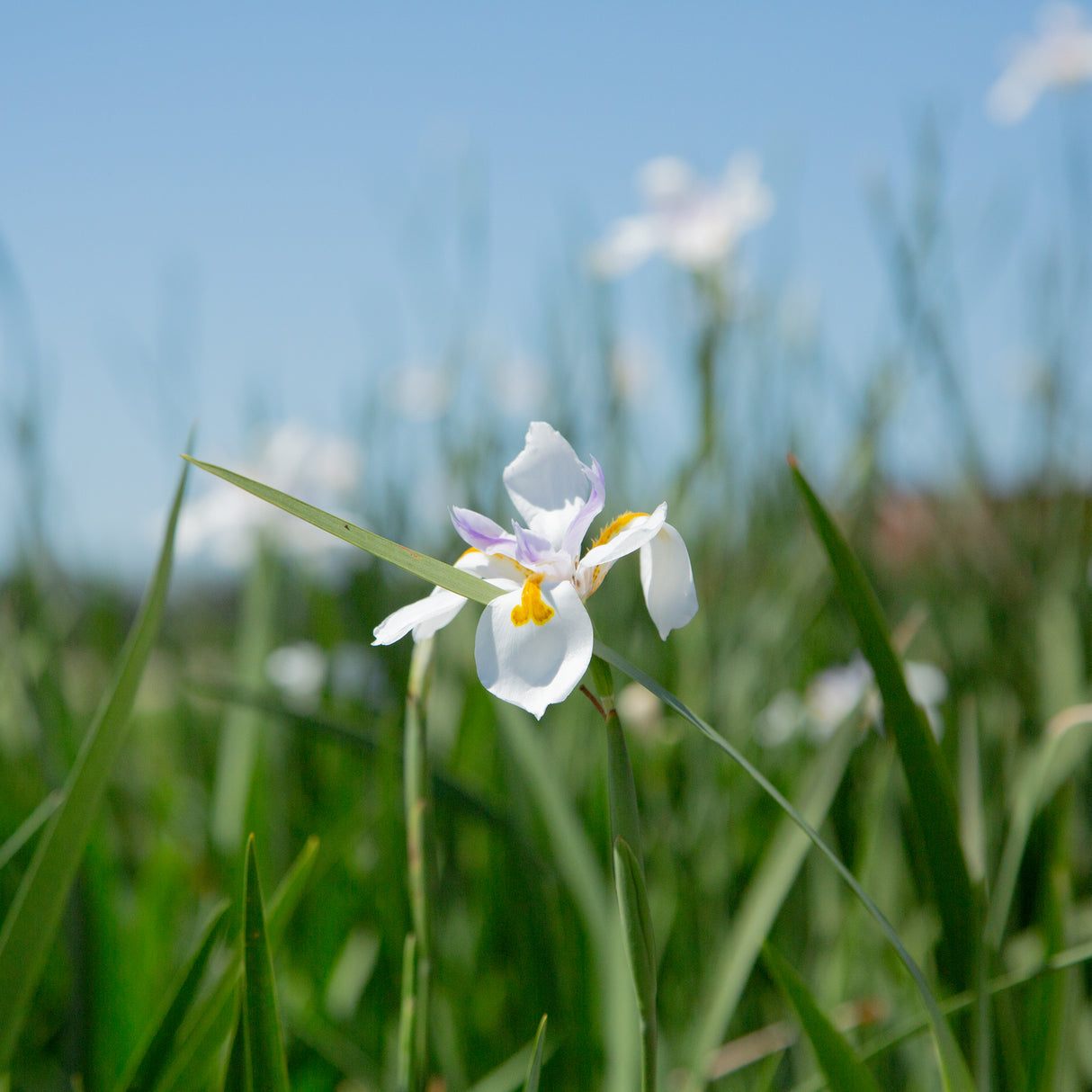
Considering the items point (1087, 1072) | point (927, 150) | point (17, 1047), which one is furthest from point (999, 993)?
point (927, 150)

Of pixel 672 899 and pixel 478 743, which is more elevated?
pixel 478 743

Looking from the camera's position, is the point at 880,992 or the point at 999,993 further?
the point at 880,992

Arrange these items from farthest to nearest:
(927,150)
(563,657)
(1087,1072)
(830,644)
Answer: (830,644)
(927,150)
(1087,1072)
(563,657)

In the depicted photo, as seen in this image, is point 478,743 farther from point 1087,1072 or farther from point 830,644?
point 830,644

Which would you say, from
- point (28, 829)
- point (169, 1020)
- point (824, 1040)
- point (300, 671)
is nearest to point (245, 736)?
point (28, 829)

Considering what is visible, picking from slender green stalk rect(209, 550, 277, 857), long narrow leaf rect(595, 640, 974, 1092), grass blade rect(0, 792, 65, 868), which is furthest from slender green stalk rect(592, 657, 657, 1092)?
slender green stalk rect(209, 550, 277, 857)

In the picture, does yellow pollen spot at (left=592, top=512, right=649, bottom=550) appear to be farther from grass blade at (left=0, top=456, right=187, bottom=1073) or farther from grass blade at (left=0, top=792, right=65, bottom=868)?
grass blade at (left=0, top=792, right=65, bottom=868)

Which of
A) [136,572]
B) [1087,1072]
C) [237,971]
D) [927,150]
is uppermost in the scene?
[927,150]
